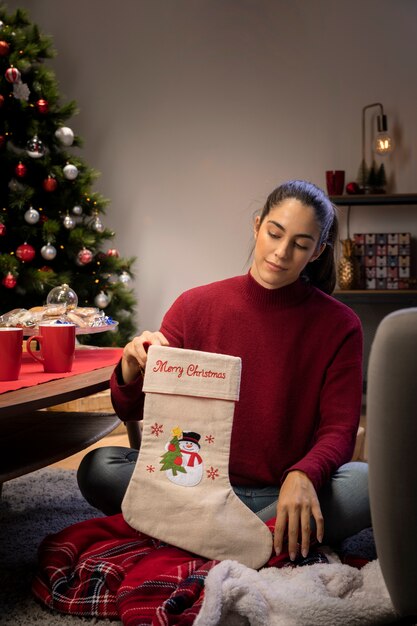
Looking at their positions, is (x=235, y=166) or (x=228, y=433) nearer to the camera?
(x=228, y=433)

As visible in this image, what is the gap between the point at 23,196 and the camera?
3.55 m

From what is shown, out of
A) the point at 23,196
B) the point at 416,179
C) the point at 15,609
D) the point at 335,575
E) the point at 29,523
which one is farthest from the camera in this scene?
the point at 416,179

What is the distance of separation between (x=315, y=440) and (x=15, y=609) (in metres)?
0.74

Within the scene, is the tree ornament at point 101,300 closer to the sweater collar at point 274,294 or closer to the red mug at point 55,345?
the red mug at point 55,345

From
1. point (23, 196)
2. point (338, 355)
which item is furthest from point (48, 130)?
point (338, 355)

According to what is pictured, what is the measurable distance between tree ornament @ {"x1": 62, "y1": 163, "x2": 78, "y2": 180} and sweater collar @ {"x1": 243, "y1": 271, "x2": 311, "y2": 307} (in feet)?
7.01

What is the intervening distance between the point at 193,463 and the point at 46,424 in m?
0.67

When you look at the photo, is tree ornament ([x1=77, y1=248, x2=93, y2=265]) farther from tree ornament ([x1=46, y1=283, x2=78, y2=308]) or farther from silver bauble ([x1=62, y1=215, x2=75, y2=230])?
tree ornament ([x1=46, y1=283, x2=78, y2=308])

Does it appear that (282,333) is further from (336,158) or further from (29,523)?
(336,158)

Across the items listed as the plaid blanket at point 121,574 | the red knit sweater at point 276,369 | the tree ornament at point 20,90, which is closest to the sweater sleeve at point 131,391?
the red knit sweater at point 276,369

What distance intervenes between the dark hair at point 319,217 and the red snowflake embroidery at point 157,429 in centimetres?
56

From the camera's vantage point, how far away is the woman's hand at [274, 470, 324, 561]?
1.37 m

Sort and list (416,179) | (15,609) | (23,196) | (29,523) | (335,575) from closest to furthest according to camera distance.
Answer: (335,575)
(15,609)
(29,523)
(23,196)
(416,179)

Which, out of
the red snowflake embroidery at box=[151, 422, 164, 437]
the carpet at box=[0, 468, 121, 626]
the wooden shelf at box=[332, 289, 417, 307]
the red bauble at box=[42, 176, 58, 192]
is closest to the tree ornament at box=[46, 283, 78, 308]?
the carpet at box=[0, 468, 121, 626]
